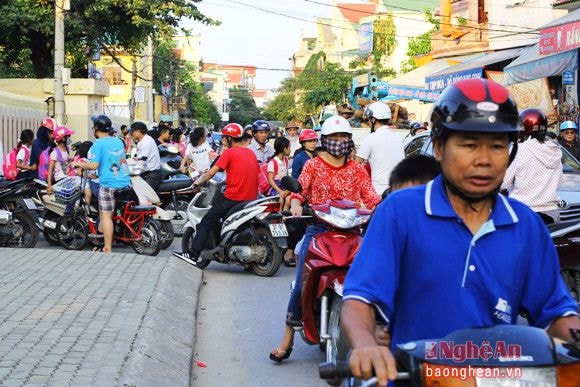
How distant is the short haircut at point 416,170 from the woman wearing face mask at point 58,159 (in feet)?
33.1

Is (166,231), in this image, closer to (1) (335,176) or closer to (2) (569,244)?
(1) (335,176)

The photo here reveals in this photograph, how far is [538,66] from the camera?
19.6m

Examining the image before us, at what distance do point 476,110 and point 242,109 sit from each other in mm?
145636

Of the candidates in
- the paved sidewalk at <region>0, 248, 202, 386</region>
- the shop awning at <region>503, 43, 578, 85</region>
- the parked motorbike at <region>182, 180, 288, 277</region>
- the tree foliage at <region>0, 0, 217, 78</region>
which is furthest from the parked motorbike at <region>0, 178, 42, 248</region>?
the tree foliage at <region>0, 0, 217, 78</region>

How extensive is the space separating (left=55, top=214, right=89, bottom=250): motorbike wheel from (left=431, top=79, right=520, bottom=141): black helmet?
11.3 m

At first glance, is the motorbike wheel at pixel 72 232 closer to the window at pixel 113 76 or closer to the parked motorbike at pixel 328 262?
the parked motorbike at pixel 328 262

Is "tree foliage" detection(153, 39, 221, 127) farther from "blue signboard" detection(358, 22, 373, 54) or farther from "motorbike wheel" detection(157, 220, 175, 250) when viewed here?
"motorbike wheel" detection(157, 220, 175, 250)

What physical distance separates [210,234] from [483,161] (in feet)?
30.3

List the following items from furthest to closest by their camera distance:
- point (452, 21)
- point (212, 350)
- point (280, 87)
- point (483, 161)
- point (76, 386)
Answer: point (280, 87), point (452, 21), point (212, 350), point (76, 386), point (483, 161)

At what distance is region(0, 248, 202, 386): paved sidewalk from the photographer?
620 centimetres

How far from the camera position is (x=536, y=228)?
304 centimetres

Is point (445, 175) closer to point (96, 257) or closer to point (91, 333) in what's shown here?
point (91, 333)

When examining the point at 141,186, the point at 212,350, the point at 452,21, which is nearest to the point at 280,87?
the point at 452,21

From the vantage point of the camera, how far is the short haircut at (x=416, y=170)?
518 cm
